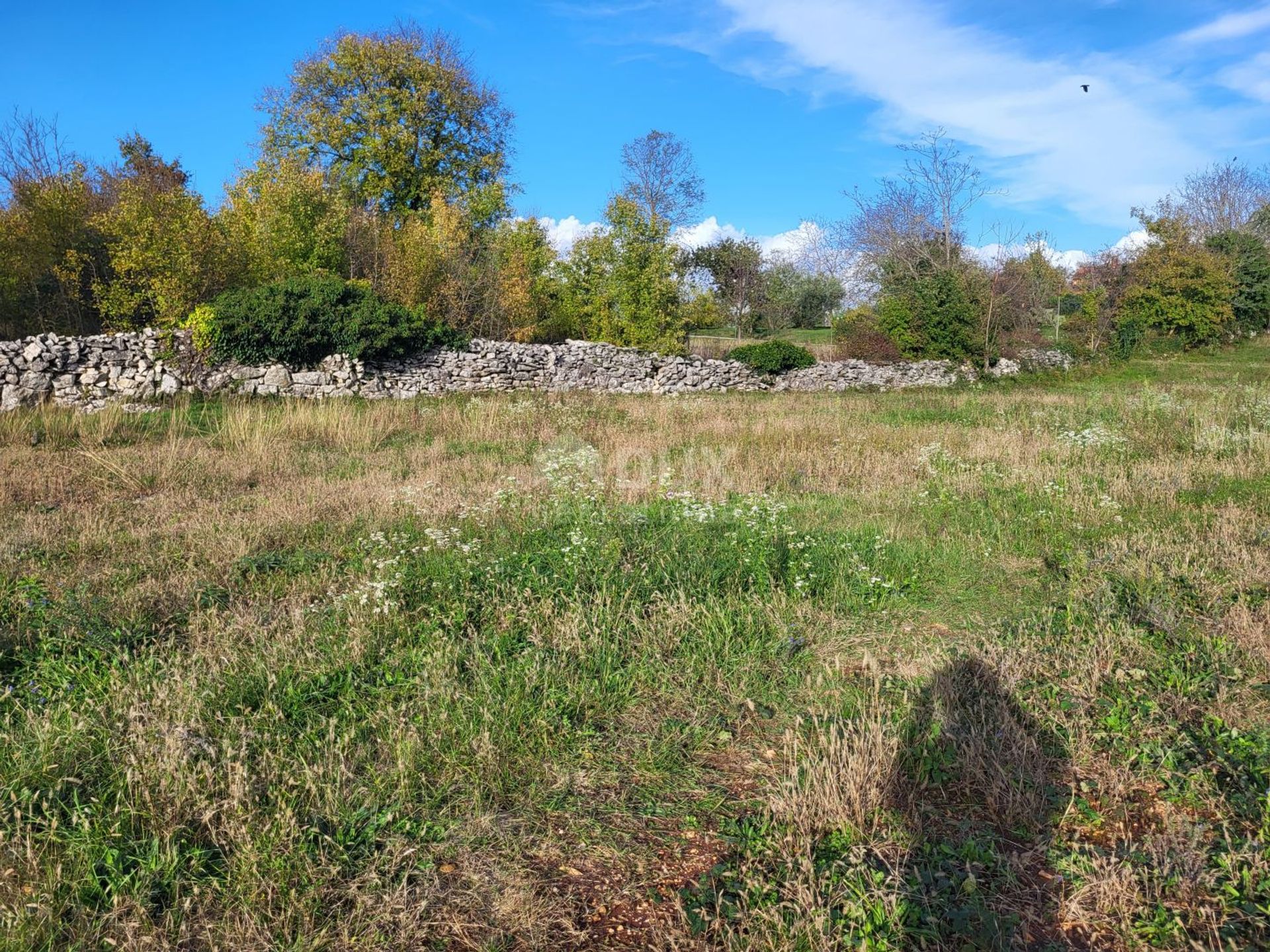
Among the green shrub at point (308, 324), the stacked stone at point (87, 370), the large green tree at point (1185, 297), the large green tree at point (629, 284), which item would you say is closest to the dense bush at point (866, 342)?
the large green tree at point (629, 284)

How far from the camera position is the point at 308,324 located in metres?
17.8

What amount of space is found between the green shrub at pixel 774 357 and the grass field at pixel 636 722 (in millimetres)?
16193

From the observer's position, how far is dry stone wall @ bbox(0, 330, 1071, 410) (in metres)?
15.8

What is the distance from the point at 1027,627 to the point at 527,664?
9.94 feet

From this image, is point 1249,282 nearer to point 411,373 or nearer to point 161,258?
point 411,373

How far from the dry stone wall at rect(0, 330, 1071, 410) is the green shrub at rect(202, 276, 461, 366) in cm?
33

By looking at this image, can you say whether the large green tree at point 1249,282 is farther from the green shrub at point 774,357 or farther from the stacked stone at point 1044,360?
the green shrub at point 774,357

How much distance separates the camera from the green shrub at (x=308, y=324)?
17234 millimetres

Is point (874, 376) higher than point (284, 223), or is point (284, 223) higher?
point (284, 223)

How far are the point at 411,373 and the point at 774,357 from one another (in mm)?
10490

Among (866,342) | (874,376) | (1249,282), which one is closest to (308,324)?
(874,376)

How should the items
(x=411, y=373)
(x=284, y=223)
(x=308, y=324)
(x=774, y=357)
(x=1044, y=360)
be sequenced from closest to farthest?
(x=308, y=324) < (x=411, y=373) < (x=284, y=223) < (x=774, y=357) < (x=1044, y=360)

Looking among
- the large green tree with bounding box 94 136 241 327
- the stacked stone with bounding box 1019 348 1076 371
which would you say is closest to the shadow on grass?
the large green tree with bounding box 94 136 241 327

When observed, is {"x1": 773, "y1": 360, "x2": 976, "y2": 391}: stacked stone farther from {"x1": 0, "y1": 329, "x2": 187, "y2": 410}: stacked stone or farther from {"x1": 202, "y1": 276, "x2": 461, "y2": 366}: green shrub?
{"x1": 0, "y1": 329, "x2": 187, "y2": 410}: stacked stone
